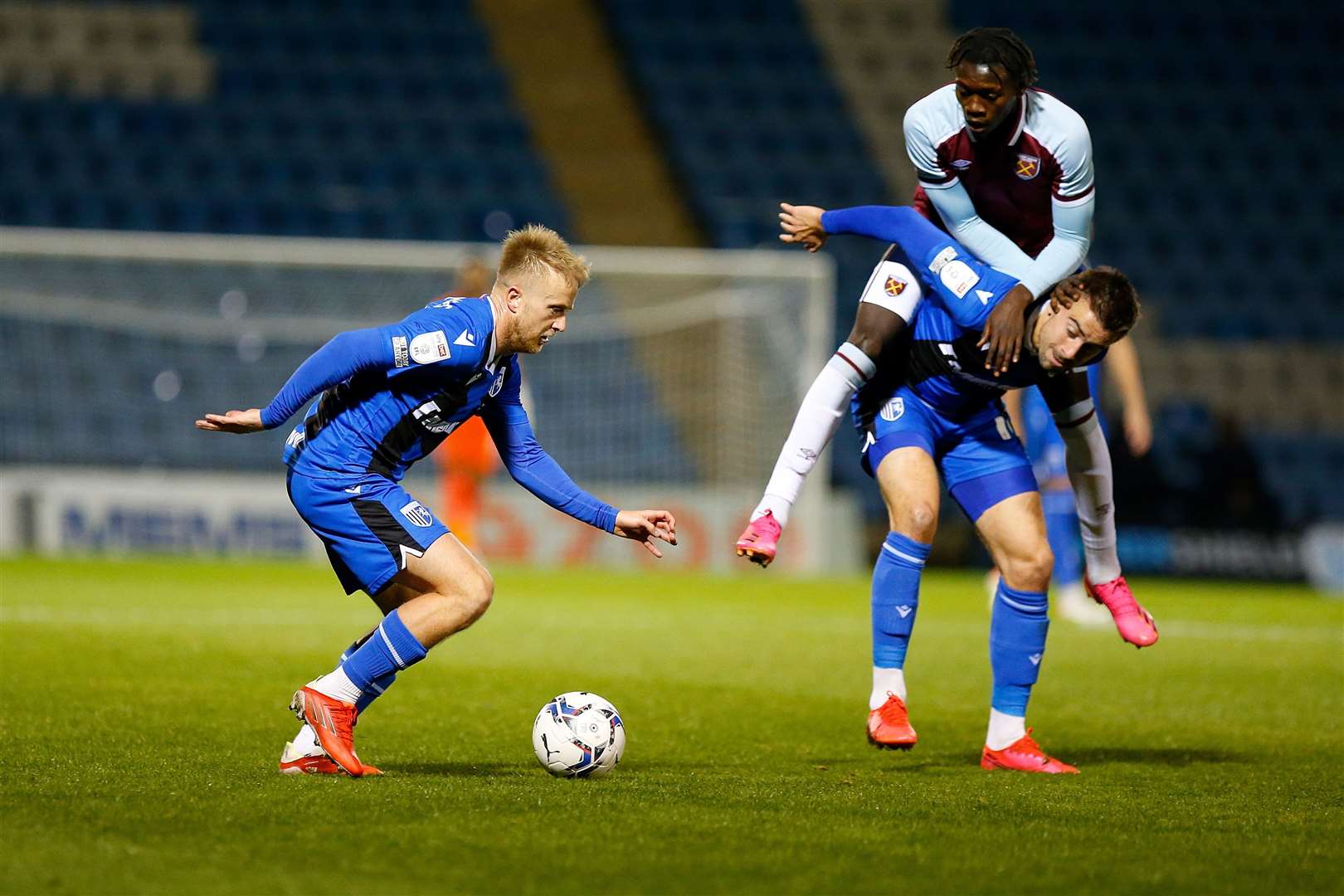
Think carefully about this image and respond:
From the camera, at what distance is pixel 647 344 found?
16000 mm

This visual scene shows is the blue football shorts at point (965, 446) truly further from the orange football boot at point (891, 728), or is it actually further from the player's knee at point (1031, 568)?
the orange football boot at point (891, 728)

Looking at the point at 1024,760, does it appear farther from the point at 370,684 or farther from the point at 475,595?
the point at 370,684

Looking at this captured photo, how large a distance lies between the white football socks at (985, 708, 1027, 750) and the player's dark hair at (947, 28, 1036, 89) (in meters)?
1.89

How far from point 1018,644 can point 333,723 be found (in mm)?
→ 2093

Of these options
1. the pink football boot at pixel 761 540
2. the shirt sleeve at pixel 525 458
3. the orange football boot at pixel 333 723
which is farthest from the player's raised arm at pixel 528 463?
the orange football boot at pixel 333 723

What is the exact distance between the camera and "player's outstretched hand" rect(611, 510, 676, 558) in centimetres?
454

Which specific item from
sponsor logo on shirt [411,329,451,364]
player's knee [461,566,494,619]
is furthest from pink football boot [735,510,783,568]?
sponsor logo on shirt [411,329,451,364]

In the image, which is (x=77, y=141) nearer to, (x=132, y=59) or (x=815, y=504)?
(x=132, y=59)

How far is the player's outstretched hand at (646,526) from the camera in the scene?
454cm

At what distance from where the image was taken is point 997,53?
468 centimetres

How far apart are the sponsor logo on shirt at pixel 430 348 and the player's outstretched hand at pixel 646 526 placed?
0.67 meters

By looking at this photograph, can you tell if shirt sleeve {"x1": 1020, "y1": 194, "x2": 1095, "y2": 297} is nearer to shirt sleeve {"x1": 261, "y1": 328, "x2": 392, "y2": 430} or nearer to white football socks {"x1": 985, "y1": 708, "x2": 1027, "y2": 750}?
white football socks {"x1": 985, "y1": 708, "x2": 1027, "y2": 750}

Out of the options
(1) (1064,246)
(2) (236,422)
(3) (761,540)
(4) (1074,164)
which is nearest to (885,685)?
(3) (761,540)

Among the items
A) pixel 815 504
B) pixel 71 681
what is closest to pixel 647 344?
pixel 815 504
